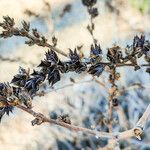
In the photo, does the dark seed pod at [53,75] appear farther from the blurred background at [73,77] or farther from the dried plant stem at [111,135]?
the blurred background at [73,77]

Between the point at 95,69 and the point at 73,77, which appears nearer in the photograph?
the point at 95,69

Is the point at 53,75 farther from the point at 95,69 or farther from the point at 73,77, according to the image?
the point at 73,77

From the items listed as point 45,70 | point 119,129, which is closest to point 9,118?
point 119,129

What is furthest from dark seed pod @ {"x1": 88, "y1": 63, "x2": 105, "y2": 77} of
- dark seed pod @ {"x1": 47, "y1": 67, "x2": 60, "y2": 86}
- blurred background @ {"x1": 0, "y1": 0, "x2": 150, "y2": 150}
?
blurred background @ {"x1": 0, "y1": 0, "x2": 150, "y2": 150}

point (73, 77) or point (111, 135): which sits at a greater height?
point (73, 77)

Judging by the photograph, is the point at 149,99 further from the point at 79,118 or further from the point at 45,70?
the point at 45,70

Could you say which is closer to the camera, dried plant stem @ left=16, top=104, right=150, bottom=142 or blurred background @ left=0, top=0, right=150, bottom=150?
dried plant stem @ left=16, top=104, right=150, bottom=142

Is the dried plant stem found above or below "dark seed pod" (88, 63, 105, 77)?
below

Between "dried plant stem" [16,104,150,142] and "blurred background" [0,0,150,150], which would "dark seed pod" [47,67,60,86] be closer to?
"dried plant stem" [16,104,150,142]

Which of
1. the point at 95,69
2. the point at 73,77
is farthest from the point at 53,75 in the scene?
the point at 73,77
